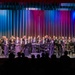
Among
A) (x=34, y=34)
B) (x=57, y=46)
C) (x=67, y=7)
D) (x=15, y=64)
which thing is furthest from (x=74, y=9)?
(x=15, y=64)

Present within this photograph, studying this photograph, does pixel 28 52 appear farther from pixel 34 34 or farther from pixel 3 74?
pixel 3 74

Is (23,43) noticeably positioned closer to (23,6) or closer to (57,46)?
(57,46)

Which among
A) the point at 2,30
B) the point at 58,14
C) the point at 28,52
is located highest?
the point at 58,14

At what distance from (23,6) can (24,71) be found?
12.0 meters

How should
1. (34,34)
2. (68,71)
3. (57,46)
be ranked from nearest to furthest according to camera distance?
1. (68,71)
2. (57,46)
3. (34,34)

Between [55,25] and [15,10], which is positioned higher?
[15,10]

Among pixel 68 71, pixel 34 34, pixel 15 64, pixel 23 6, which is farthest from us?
pixel 34 34

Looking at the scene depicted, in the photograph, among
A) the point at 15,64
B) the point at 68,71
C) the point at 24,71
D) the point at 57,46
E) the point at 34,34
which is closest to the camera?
the point at 68,71

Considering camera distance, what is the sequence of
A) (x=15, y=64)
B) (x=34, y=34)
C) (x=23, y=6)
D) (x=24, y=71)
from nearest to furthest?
(x=24, y=71), (x=15, y=64), (x=23, y=6), (x=34, y=34)

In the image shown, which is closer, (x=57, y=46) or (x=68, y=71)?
(x=68, y=71)

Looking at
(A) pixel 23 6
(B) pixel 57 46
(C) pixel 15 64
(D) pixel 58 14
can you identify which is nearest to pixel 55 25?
(D) pixel 58 14

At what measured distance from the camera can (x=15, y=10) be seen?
55.5 ft

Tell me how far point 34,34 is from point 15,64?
1217 centimetres

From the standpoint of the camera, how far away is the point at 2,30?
1688 cm
